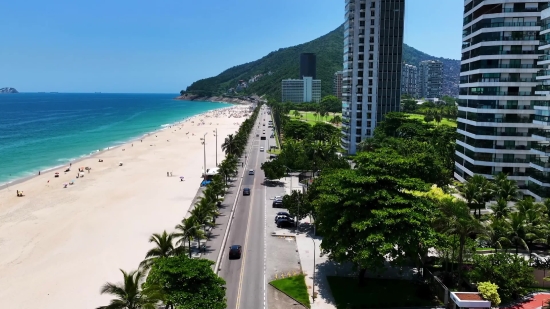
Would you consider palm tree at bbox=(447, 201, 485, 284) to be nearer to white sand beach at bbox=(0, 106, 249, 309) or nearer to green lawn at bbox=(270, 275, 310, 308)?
green lawn at bbox=(270, 275, 310, 308)

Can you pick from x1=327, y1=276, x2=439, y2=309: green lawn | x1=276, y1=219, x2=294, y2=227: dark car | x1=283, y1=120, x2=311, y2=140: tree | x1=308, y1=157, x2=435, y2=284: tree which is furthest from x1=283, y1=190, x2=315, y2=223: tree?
x1=283, y1=120, x2=311, y2=140: tree

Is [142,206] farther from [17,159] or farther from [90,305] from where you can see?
[17,159]

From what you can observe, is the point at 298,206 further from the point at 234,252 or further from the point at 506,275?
the point at 506,275

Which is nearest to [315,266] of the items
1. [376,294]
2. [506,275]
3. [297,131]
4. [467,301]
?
[376,294]

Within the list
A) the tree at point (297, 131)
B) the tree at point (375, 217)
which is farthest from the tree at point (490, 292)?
the tree at point (297, 131)

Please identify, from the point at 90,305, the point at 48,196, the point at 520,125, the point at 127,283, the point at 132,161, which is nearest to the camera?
the point at 127,283

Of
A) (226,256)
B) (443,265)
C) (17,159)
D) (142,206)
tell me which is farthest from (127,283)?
A: (17,159)

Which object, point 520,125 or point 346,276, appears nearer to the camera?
point 346,276
